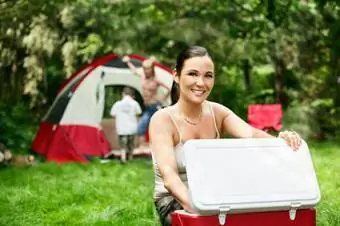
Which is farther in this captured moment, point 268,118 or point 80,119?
point 268,118

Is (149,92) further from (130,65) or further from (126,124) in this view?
(130,65)

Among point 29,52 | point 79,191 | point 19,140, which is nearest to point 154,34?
point 29,52

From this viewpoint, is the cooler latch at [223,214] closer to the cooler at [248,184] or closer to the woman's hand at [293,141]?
the cooler at [248,184]

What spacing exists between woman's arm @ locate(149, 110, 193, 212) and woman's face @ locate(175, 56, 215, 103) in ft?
0.48

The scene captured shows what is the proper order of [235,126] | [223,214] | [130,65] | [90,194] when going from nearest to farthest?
1. [223,214]
2. [235,126]
3. [90,194]
4. [130,65]

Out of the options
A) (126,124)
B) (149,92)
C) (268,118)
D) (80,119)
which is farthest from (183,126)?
(268,118)

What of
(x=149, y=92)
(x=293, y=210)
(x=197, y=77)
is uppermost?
(x=197, y=77)

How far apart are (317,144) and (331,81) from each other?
7.88ft

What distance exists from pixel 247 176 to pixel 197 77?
19.1 inches

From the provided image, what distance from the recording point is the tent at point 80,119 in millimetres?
8281

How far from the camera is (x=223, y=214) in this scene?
→ 2.15 meters

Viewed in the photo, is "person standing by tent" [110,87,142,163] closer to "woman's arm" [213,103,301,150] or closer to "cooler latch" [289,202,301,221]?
"woman's arm" [213,103,301,150]

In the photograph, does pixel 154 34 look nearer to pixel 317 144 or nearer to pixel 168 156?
pixel 317 144

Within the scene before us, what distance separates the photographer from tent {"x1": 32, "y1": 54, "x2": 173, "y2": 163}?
828cm
